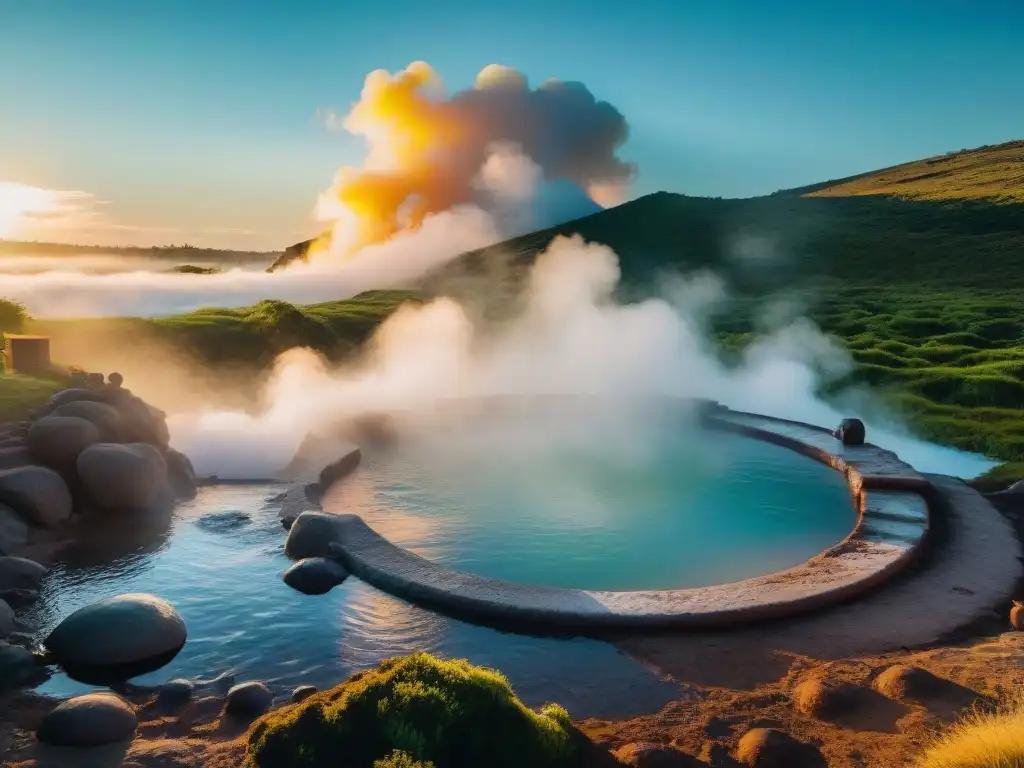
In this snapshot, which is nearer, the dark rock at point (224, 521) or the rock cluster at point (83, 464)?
the rock cluster at point (83, 464)

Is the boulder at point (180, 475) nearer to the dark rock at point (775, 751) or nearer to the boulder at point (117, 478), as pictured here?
the boulder at point (117, 478)

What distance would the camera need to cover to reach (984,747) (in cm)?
452

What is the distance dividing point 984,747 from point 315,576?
21.0 ft

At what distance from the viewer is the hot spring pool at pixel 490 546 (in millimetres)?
6977

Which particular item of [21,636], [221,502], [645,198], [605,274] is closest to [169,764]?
[21,636]

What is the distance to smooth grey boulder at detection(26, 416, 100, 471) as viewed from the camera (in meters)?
11.4

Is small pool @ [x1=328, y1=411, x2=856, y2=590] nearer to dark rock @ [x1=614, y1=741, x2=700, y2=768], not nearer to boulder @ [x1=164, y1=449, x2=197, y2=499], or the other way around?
boulder @ [x1=164, y1=449, x2=197, y2=499]

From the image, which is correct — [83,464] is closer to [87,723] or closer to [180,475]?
[180,475]

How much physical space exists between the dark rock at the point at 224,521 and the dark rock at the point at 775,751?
752cm

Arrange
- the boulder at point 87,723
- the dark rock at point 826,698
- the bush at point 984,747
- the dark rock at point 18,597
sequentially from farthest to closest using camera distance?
the dark rock at point 18,597 → the dark rock at point 826,698 → the boulder at point 87,723 → the bush at point 984,747

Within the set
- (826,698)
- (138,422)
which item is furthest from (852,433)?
(138,422)

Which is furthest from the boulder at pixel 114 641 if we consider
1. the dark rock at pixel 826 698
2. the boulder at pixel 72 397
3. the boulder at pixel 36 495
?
the boulder at pixel 72 397

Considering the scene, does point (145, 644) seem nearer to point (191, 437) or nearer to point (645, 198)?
point (191, 437)

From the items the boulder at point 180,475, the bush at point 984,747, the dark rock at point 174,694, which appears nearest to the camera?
the bush at point 984,747
